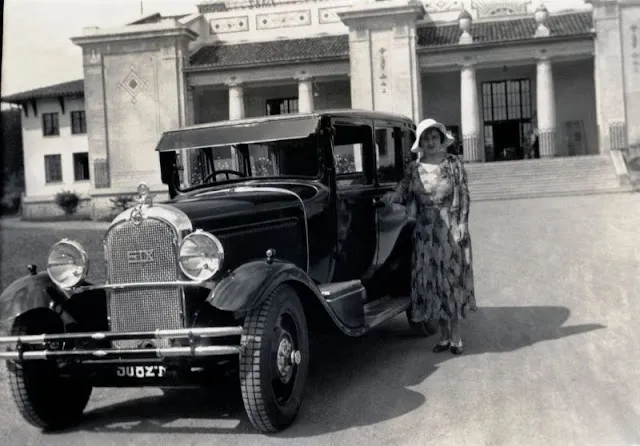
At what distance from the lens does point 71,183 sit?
31.8m

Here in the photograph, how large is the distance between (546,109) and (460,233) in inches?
893

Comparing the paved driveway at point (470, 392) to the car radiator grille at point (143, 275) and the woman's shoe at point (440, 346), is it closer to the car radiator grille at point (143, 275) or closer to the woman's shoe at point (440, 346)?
the woman's shoe at point (440, 346)

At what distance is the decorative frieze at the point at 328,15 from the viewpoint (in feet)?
95.1

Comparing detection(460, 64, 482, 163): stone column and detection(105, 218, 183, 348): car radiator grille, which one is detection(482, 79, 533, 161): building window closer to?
detection(460, 64, 482, 163): stone column

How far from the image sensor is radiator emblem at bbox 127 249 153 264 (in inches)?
152

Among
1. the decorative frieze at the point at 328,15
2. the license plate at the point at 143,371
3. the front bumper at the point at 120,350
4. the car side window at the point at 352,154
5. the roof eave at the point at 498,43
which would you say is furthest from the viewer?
the decorative frieze at the point at 328,15

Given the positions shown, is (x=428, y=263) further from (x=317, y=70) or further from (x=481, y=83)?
(x=481, y=83)

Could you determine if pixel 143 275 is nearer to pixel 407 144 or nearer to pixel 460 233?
pixel 460 233

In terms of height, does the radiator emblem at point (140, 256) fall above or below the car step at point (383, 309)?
above

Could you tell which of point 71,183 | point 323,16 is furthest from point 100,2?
point 71,183

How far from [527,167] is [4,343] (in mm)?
21434

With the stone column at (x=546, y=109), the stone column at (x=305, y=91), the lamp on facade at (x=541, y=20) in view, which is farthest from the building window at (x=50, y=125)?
the lamp on facade at (x=541, y=20)

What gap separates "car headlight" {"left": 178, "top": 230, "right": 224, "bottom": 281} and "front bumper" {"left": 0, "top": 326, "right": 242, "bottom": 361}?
328mm

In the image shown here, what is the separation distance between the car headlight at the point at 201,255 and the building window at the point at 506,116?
26.6 meters
